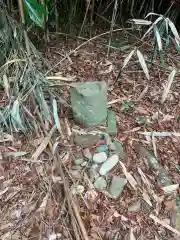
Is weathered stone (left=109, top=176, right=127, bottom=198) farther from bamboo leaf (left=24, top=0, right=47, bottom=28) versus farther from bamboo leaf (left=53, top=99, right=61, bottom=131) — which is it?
bamboo leaf (left=24, top=0, right=47, bottom=28)

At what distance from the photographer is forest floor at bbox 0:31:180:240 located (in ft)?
3.67

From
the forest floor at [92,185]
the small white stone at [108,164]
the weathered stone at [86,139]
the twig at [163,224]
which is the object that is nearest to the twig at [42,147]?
the forest floor at [92,185]

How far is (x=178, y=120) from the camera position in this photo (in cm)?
153

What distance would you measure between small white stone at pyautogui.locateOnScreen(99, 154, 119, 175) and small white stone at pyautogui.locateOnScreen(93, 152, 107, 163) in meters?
0.02

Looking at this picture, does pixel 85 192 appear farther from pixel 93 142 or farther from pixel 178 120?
pixel 178 120

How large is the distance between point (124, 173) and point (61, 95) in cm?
51

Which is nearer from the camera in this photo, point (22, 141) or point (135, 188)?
point (135, 188)

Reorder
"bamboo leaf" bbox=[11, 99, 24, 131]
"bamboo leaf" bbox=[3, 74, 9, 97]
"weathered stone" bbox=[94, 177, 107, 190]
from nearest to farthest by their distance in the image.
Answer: "weathered stone" bbox=[94, 177, 107, 190] → "bamboo leaf" bbox=[11, 99, 24, 131] → "bamboo leaf" bbox=[3, 74, 9, 97]

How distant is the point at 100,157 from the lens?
131 cm

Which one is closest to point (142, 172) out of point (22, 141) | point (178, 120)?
point (178, 120)

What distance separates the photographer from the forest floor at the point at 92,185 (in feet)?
3.67

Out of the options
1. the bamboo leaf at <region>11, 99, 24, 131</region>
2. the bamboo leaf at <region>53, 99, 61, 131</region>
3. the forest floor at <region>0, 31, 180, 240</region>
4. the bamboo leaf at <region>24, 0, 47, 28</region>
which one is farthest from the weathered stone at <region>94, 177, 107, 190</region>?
the bamboo leaf at <region>24, 0, 47, 28</region>

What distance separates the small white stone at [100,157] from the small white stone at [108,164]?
2 centimetres

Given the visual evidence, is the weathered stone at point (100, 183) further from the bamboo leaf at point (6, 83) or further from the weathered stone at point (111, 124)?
the bamboo leaf at point (6, 83)
